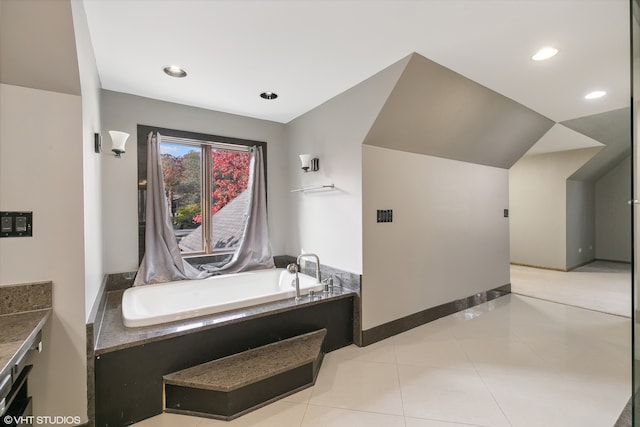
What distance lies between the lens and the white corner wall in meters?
2.69

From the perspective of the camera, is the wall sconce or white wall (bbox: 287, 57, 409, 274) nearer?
white wall (bbox: 287, 57, 409, 274)

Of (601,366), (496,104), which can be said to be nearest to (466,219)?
(496,104)

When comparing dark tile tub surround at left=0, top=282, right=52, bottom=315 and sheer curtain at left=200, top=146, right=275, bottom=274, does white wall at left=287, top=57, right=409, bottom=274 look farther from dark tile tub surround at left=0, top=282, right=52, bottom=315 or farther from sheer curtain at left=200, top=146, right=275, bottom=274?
dark tile tub surround at left=0, top=282, right=52, bottom=315

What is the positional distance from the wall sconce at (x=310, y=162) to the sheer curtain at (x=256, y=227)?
61 cm

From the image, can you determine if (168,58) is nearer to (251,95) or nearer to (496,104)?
(251,95)

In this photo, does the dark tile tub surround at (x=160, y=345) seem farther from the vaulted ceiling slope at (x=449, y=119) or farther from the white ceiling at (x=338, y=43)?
the white ceiling at (x=338, y=43)

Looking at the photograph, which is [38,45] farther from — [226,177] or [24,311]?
[226,177]

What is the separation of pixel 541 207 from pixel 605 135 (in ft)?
6.05

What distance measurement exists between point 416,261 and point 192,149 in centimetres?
276

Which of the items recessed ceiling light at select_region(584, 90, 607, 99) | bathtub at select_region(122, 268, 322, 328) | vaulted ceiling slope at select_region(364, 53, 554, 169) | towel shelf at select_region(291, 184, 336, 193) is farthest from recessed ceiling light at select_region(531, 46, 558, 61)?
bathtub at select_region(122, 268, 322, 328)

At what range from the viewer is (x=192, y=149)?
10.5 ft

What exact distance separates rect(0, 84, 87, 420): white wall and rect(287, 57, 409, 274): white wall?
198 centimetres

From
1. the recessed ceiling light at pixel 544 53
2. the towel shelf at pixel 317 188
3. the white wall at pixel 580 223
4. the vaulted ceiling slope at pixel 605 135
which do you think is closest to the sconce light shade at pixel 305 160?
the towel shelf at pixel 317 188

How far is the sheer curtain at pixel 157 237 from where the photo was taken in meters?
2.77
